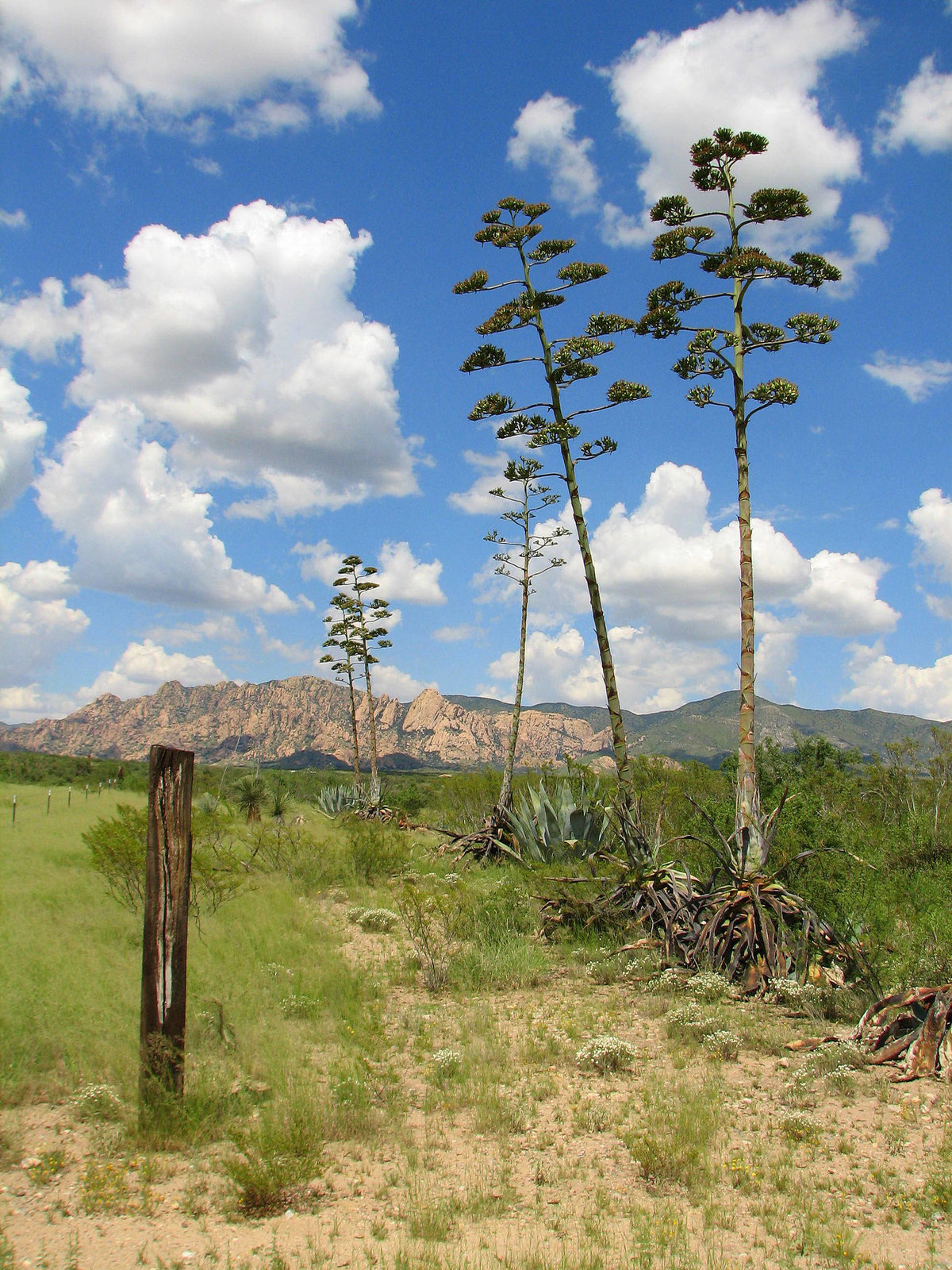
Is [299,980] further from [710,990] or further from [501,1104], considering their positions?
[710,990]

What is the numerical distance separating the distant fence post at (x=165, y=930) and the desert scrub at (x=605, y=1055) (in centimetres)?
293

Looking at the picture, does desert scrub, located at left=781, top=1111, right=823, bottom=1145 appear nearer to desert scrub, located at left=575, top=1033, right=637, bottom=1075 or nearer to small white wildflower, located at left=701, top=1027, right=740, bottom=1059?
small white wildflower, located at left=701, top=1027, right=740, bottom=1059

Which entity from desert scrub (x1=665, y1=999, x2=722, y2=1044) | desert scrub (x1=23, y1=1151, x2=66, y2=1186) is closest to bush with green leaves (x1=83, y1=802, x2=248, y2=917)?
desert scrub (x1=23, y1=1151, x2=66, y2=1186)

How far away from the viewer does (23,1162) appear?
13.7 ft

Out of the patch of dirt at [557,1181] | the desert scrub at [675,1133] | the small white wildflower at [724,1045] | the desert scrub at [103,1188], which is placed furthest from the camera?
the small white wildflower at [724,1045]

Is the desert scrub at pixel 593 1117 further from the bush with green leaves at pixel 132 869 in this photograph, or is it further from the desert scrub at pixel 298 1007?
the bush with green leaves at pixel 132 869

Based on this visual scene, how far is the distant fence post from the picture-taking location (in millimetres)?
4777

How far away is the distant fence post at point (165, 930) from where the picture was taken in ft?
15.7

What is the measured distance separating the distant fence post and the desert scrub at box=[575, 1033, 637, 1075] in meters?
2.93

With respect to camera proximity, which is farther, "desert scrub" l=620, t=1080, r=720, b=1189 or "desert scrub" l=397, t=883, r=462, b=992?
"desert scrub" l=397, t=883, r=462, b=992

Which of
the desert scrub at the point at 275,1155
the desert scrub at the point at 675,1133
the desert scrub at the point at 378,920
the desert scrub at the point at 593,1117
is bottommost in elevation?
the desert scrub at the point at 378,920

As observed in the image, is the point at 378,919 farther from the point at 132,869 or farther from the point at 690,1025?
the point at 690,1025

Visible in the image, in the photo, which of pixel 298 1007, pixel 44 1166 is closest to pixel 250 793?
pixel 298 1007

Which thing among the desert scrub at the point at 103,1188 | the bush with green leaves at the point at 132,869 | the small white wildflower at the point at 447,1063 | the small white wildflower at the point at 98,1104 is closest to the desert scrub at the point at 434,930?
the small white wildflower at the point at 447,1063
